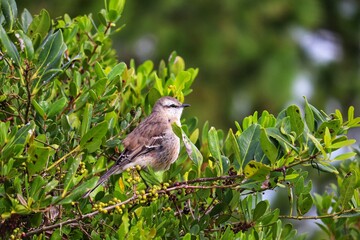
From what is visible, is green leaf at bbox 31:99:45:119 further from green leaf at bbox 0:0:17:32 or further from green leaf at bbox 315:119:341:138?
green leaf at bbox 315:119:341:138

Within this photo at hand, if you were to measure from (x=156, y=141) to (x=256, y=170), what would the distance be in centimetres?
210

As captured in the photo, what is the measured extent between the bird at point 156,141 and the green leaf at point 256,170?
3.24 ft

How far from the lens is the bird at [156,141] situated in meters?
4.42

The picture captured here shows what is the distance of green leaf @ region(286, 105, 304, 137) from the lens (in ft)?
10.5

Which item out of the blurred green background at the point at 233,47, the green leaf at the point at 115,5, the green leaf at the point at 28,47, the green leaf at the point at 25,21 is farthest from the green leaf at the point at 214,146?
the blurred green background at the point at 233,47

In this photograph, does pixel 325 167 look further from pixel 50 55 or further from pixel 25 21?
pixel 25 21

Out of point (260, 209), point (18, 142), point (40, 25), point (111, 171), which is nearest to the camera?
point (18, 142)

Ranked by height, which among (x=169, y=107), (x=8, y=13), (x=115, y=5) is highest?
(x=8, y=13)

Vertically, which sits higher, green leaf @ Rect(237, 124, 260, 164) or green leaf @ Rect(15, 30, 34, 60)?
green leaf @ Rect(15, 30, 34, 60)

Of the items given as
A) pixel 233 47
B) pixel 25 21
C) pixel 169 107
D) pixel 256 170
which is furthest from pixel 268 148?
pixel 233 47

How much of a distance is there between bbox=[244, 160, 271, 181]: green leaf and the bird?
99 cm

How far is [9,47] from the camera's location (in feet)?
10.6

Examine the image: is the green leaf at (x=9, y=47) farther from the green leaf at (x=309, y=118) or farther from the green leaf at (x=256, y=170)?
the green leaf at (x=309, y=118)

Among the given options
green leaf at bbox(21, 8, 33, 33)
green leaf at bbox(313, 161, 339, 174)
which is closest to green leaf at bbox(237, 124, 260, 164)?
green leaf at bbox(313, 161, 339, 174)
